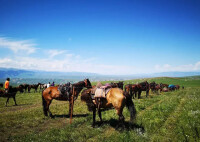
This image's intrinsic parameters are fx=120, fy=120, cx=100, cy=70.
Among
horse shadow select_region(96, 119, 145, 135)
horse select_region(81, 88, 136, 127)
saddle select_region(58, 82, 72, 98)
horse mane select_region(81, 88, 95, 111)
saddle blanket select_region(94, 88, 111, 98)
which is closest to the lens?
horse select_region(81, 88, 136, 127)

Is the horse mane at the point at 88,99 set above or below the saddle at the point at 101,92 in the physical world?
below

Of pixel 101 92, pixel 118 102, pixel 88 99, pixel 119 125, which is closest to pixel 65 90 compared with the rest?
pixel 88 99

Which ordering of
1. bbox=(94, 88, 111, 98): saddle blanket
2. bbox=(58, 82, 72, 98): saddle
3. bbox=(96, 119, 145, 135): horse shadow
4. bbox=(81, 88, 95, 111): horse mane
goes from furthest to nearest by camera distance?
1. bbox=(58, 82, 72, 98): saddle
2. bbox=(81, 88, 95, 111): horse mane
3. bbox=(94, 88, 111, 98): saddle blanket
4. bbox=(96, 119, 145, 135): horse shadow

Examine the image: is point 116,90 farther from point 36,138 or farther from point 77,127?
point 36,138

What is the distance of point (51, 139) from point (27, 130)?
3030 mm

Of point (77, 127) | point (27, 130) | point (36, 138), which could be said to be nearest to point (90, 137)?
point (77, 127)

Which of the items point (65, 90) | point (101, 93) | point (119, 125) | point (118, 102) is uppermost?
point (101, 93)

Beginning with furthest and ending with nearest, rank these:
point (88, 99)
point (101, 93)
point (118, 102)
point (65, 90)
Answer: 1. point (65, 90)
2. point (88, 99)
3. point (101, 93)
4. point (118, 102)

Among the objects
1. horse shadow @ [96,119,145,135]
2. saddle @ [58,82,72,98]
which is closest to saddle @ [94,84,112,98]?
horse shadow @ [96,119,145,135]

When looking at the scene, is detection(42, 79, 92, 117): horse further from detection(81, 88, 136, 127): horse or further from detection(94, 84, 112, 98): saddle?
detection(94, 84, 112, 98): saddle

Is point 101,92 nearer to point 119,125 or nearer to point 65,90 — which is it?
point 119,125

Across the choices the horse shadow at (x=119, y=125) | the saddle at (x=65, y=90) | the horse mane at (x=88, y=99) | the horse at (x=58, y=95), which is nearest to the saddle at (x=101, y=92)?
the horse mane at (x=88, y=99)

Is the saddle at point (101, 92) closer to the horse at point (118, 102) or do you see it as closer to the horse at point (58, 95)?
the horse at point (118, 102)

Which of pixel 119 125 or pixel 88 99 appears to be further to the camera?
pixel 88 99
